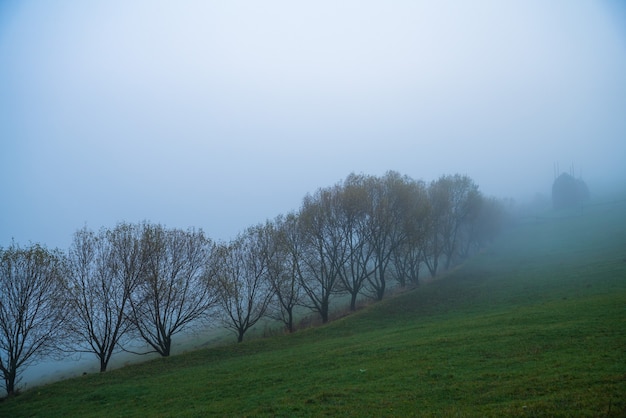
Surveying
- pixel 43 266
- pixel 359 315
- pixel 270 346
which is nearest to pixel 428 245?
pixel 359 315

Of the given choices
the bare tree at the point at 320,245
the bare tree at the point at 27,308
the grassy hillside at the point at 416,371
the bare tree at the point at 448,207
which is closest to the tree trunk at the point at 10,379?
the bare tree at the point at 27,308

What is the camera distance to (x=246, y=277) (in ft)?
147

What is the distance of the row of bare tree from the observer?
3100 cm

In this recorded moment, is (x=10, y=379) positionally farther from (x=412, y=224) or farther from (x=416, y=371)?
(x=412, y=224)

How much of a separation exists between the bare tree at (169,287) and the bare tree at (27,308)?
6.56 metres

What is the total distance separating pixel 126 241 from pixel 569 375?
35892mm

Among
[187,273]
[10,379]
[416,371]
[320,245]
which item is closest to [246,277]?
[187,273]

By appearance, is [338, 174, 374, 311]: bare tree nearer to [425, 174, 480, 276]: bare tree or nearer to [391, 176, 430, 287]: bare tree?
[391, 176, 430, 287]: bare tree

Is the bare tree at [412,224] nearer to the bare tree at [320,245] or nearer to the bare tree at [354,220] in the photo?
the bare tree at [354,220]

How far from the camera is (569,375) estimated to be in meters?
14.0

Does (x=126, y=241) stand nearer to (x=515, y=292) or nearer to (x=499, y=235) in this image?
(x=515, y=292)

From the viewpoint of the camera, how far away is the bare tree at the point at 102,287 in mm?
34031

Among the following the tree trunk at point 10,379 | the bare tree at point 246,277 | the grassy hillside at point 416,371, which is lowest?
the grassy hillside at point 416,371

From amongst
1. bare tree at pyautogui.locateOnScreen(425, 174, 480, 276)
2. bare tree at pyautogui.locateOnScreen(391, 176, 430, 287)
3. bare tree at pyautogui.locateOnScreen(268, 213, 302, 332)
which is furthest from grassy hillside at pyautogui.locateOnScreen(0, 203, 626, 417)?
bare tree at pyautogui.locateOnScreen(425, 174, 480, 276)
